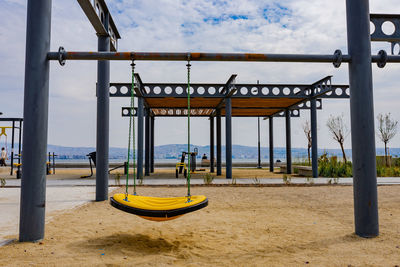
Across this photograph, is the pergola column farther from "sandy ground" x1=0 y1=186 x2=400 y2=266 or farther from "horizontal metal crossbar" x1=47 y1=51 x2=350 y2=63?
"horizontal metal crossbar" x1=47 y1=51 x2=350 y2=63

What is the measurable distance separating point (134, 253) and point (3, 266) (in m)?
1.29

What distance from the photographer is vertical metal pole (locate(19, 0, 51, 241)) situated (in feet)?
12.7

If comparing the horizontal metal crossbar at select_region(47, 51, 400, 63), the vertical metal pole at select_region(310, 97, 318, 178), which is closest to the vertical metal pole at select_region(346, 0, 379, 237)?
the horizontal metal crossbar at select_region(47, 51, 400, 63)

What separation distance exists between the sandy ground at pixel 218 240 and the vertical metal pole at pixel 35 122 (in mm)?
299

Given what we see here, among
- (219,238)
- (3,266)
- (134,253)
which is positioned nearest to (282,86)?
(219,238)

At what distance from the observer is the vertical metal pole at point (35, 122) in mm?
3885

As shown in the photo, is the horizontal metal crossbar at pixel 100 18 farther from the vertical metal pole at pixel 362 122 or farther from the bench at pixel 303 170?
the bench at pixel 303 170

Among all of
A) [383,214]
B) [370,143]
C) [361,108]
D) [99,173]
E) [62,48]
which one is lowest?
[383,214]

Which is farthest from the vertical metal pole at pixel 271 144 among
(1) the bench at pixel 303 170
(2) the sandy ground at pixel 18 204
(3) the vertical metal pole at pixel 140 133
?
(2) the sandy ground at pixel 18 204

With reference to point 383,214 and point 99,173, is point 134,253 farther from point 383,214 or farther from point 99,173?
point 383,214

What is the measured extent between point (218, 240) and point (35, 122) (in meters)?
2.84

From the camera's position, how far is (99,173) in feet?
24.4

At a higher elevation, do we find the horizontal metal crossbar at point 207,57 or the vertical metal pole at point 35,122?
the horizontal metal crossbar at point 207,57

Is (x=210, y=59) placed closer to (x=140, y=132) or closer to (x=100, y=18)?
(x=100, y=18)
